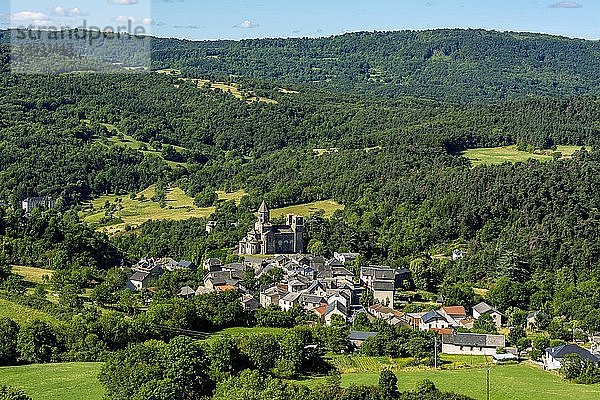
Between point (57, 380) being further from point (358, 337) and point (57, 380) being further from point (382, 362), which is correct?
point (358, 337)

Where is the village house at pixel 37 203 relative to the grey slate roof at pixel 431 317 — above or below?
below

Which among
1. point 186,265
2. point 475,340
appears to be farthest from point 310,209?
point 475,340

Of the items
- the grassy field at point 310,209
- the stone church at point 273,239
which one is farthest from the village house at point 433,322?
the grassy field at point 310,209

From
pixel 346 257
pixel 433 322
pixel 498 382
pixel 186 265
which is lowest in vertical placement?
pixel 186 265

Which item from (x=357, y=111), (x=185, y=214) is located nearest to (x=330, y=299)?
(x=185, y=214)

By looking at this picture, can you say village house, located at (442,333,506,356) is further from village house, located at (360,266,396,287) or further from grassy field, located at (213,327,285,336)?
village house, located at (360,266,396,287)

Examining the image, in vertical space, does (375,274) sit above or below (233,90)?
below

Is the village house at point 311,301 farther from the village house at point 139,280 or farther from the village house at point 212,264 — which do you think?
the village house at point 139,280
